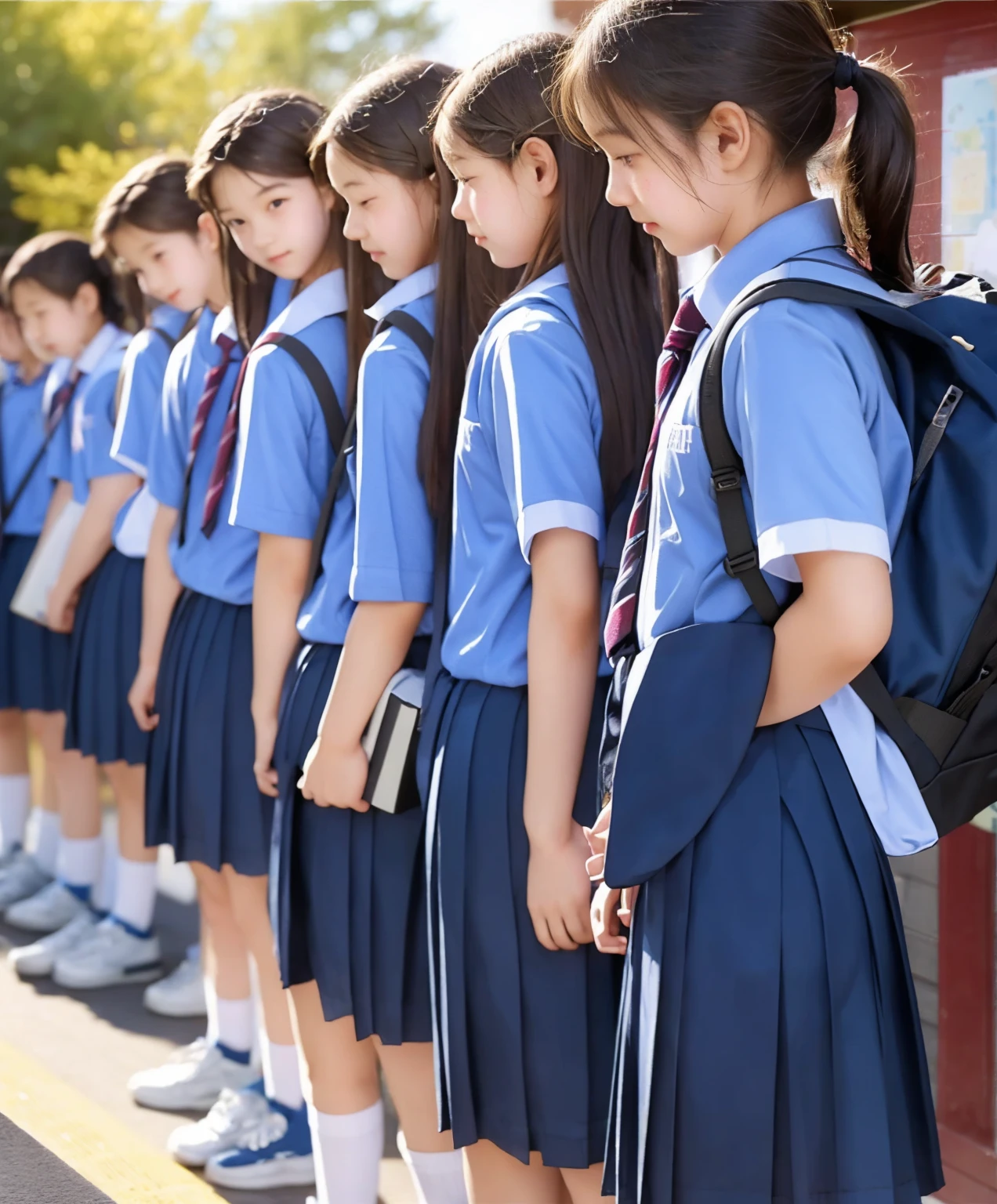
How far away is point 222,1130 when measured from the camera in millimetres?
2605

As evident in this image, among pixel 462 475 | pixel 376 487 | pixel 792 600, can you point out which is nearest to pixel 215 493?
pixel 376 487

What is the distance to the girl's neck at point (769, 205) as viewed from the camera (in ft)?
4.42

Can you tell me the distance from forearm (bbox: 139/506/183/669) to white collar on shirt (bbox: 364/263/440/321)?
1055 millimetres

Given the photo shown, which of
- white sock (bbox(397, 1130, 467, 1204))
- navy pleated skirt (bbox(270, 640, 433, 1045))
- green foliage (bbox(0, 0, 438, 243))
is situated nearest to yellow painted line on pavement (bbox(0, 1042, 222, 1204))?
white sock (bbox(397, 1130, 467, 1204))

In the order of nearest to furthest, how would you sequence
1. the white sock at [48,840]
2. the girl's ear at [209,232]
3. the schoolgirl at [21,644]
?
the girl's ear at [209,232] < the schoolgirl at [21,644] < the white sock at [48,840]

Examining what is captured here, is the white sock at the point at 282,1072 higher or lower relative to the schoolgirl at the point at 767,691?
lower

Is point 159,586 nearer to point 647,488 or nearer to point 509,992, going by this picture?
point 509,992

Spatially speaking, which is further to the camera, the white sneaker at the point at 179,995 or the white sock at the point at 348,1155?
the white sneaker at the point at 179,995

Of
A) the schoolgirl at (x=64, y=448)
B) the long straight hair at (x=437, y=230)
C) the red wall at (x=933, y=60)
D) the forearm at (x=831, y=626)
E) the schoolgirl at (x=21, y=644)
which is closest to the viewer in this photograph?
the forearm at (x=831, y=626)

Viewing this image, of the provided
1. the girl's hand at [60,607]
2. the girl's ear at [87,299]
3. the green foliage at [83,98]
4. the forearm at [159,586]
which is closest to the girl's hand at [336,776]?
the forearm at [159,586]

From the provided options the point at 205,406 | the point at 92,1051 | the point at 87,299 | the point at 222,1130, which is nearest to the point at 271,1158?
the point at 222,1130

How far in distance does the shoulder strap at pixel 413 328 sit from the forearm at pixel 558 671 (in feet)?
1.37

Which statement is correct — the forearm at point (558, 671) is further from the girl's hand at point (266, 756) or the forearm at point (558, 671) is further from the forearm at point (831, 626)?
the girl's hand at point (266, 756)

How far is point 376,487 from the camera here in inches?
73.0
